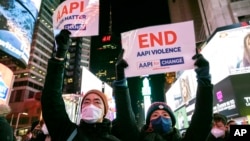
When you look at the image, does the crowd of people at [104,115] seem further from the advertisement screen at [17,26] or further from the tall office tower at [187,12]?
the tall office tower at [187,12]

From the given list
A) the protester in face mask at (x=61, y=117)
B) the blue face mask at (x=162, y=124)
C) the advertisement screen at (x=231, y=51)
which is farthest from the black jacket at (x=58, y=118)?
the advertisement screen at (x=231, y=51)

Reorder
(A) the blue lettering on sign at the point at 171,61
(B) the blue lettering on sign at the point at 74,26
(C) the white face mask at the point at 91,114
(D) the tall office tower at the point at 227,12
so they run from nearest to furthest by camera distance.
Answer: (C) the white face mask at the point at 91,114 < (A) the blue lettering on sign at the point at 171,61 < (B) the blue lettering on sign at the point at 74,26 < (D) the tall office tower at the point at 227,12

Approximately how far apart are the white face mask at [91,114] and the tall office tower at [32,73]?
59227 millimetres

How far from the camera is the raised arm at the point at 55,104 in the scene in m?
Answer: 2.45

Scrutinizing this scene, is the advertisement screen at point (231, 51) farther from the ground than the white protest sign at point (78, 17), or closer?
farther from the ground

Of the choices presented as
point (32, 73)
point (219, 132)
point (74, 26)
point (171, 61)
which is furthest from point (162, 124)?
point (32, 73)

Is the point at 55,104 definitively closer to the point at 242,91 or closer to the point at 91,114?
the point at 91,114

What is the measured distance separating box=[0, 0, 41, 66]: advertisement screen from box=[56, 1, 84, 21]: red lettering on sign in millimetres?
5876

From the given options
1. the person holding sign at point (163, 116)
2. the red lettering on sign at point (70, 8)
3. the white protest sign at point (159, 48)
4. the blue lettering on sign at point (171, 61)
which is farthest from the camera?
the red lettering on sign at point (70, 8)

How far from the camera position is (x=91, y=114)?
8.64 feet

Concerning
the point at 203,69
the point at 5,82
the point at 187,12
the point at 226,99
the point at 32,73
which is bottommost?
the point at 203,69

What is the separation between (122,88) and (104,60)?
10245 cm

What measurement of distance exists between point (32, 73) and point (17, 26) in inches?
2581

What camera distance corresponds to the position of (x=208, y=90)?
→ 275cm
